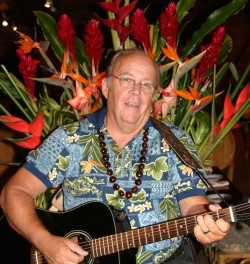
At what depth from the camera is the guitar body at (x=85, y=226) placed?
127 cm

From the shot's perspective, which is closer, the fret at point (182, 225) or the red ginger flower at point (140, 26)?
the fret at point (182, 225)

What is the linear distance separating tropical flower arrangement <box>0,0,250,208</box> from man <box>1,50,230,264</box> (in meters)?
0.12

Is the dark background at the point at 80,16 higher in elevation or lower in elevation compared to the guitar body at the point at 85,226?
higher

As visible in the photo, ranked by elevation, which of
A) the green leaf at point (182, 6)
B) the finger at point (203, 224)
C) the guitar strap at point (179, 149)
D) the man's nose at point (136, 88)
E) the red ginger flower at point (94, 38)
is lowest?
the finger at point (203, 224)

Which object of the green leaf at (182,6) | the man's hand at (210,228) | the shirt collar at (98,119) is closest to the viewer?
the man's hand at (210,228)

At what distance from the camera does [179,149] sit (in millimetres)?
1261

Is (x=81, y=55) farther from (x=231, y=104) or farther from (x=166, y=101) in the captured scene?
(x=231, y=104)

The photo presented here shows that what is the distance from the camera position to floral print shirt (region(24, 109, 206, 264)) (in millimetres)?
1315

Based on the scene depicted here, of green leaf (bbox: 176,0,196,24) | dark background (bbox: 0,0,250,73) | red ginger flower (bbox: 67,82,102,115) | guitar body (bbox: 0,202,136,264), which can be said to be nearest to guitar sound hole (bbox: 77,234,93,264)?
guitar body (bbox: 0,202,136,264)

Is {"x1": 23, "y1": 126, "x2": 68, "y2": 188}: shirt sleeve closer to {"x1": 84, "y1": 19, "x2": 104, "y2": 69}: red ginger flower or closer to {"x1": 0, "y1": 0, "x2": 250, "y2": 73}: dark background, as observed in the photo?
{"x1": 84, "y1": 19, "x2": 104, "y2": 69}: red ginger flower

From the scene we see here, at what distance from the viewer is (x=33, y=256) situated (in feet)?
4.35

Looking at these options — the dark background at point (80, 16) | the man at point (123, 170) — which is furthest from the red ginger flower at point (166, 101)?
the dark background at point (80, 16)

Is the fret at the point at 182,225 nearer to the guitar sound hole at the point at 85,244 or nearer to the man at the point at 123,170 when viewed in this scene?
the man at the point at 123,170

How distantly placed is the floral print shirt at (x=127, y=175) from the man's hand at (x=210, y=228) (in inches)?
7.6
